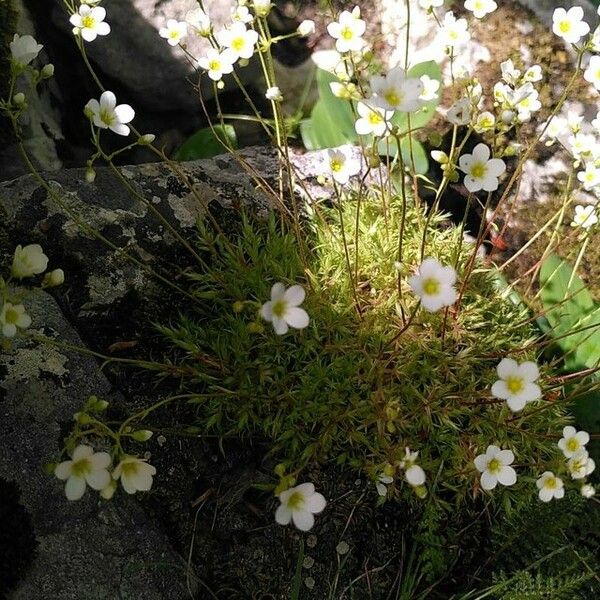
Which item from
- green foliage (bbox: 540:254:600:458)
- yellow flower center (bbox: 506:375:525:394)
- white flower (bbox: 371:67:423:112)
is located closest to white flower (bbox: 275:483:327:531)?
yellow flower center (bbox: 506:375:525:394)

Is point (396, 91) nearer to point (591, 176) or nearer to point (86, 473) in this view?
point (591, 176)

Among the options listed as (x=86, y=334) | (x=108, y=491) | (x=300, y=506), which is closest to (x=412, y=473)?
(x=300, y=506)

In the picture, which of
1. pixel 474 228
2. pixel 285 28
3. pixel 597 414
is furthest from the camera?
pixel 285 28

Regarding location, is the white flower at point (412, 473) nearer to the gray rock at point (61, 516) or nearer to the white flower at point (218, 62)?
the gray rock at point (61, 516)

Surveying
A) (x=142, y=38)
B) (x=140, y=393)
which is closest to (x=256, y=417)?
(x=140, y=393)

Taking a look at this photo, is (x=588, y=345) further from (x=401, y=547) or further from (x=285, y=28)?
(x=285, y=28)
